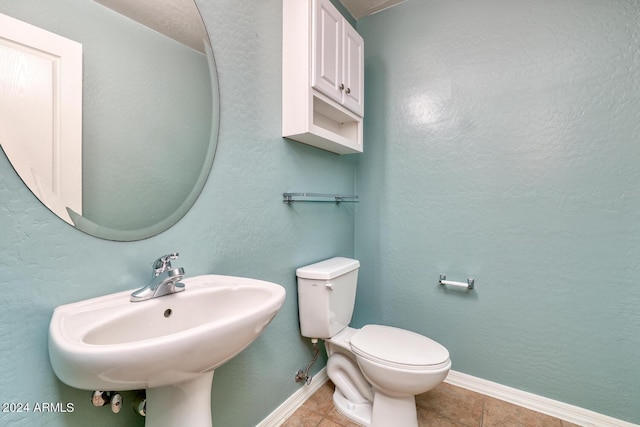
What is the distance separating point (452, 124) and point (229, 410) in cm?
186

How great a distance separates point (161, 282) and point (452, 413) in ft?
5.11

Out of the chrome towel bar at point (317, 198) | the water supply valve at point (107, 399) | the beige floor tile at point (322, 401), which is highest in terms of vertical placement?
the chrome towel bar at point (317, 198)

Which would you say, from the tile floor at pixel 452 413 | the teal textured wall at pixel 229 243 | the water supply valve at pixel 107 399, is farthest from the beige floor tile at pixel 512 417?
the water supply valve at pixel 107 399

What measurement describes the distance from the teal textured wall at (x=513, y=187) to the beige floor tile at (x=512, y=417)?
0.11 m

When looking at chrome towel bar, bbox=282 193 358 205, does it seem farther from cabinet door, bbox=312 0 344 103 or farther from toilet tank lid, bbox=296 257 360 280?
cabinet door, bbox=312 0 344 103

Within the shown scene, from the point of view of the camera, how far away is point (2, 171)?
0.58 metres

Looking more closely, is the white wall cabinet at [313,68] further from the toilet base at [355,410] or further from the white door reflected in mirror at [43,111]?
the toilet base at [355,410]

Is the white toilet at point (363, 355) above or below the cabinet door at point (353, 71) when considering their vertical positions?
below

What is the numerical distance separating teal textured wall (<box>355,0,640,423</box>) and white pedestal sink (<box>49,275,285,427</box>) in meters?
1.24

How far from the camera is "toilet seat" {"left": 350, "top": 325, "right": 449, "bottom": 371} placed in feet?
3.65

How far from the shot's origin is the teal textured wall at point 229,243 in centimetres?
61

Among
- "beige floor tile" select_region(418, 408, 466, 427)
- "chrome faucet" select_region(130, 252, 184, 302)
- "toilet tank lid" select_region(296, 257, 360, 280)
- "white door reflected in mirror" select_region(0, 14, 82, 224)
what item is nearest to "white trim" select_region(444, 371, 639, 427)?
"beige floor tile" select_region(418, 408, 466, 427)

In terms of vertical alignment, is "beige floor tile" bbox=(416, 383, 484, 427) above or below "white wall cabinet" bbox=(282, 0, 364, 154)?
below

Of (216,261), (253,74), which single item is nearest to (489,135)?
(253,74)
